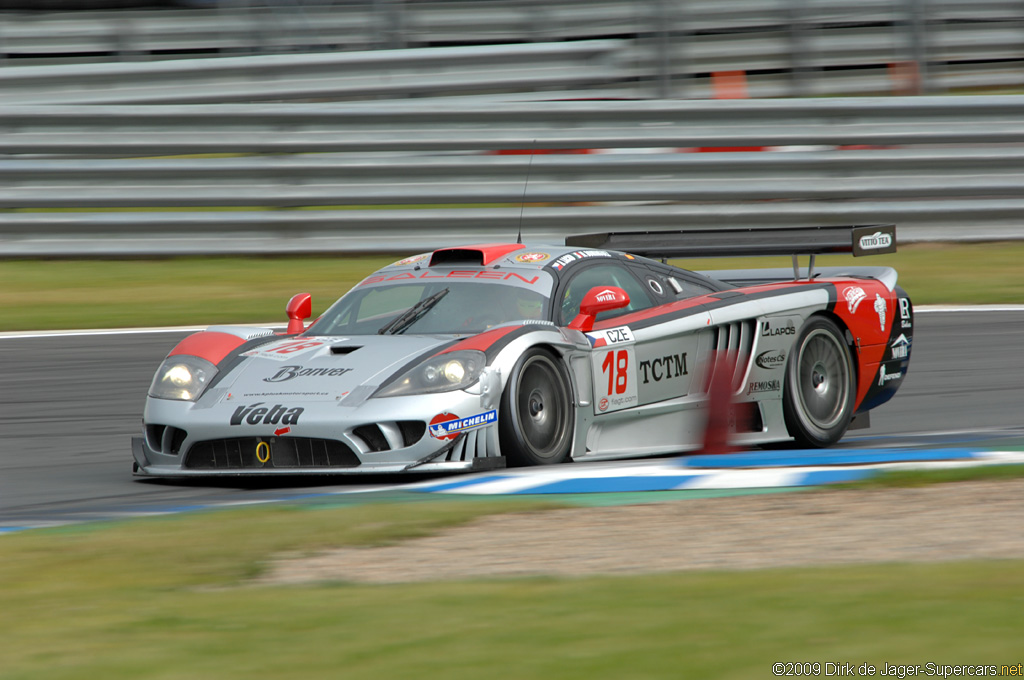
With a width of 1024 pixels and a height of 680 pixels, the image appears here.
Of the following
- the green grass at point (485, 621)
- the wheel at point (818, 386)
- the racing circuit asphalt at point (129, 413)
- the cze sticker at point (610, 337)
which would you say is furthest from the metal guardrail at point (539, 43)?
the green grass at point (485, 621)

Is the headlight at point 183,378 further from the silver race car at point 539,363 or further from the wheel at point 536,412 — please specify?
the wheel at point 536,412

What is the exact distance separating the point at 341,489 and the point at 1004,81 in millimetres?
12600

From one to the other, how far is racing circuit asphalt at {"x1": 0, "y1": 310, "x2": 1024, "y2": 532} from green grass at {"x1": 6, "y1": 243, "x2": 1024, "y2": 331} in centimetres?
67

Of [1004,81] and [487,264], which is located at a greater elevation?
[1004,81]

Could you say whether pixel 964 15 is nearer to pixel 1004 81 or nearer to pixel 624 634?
pixel 1004 81

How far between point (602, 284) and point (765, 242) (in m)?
1.05

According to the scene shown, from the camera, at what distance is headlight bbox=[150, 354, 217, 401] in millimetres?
6086

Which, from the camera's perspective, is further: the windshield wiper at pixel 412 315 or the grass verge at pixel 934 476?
the windshield wiper at pixel 412 315

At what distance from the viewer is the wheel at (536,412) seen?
5859mm

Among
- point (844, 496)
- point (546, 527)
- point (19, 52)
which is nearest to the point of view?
→ point (546, 527)

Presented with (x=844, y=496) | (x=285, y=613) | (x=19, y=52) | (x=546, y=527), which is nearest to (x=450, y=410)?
(x=546, y=527)

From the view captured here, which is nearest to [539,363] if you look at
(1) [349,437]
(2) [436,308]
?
(2) [436,308]

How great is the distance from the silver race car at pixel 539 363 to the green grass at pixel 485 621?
153 cm

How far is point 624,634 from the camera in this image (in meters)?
3.16
